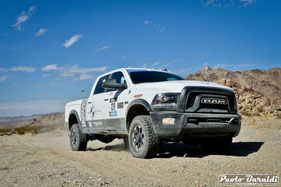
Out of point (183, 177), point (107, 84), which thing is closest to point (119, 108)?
point (107, 84)

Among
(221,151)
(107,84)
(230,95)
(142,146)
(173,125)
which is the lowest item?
(221,151)

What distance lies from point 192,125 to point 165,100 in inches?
26.7

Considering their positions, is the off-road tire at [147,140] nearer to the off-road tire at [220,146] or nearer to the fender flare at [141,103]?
the fender flare at [141,103]

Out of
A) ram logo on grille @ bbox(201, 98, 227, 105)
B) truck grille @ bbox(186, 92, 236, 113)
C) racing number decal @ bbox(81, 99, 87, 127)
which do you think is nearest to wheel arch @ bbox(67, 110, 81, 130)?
racing number decal @ bbox(81, 99, 87, 127)

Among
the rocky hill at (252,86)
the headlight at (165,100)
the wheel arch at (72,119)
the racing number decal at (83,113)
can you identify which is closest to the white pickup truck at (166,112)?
the headlight at (165,100)

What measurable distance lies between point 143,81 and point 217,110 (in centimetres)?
186

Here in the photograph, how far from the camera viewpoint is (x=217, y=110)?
5672 mm

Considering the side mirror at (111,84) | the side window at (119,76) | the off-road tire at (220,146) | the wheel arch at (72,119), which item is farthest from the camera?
the wheel arch at (72,119)

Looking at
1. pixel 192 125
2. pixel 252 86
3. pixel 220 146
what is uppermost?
pixel 252 86

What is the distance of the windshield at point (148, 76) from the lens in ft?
22.1

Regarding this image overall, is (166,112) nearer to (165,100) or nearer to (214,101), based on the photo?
(165,100)

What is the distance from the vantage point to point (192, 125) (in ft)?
17.5

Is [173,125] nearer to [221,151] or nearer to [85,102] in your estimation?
[221,151]

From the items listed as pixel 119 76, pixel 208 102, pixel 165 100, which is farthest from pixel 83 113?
pixel 208 102
